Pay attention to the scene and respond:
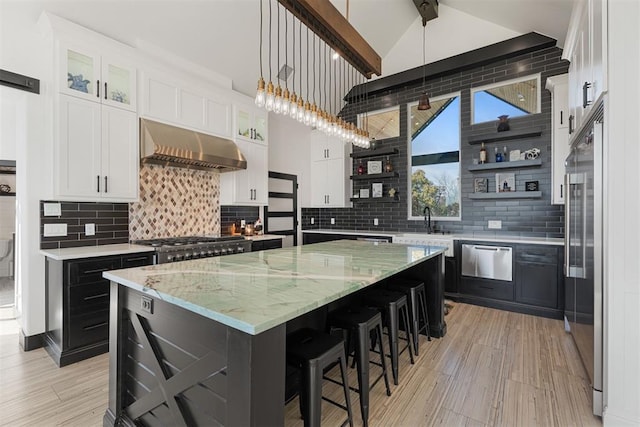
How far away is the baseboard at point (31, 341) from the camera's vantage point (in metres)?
2.74

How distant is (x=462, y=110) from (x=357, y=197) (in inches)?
90.8

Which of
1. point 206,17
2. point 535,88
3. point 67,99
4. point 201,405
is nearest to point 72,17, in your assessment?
point 67,99

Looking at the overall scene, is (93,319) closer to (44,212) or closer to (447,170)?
(44,212)

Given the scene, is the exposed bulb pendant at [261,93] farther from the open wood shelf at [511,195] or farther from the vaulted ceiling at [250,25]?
the open wood shelf at [511,195]

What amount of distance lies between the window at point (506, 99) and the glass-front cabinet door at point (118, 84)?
467cm

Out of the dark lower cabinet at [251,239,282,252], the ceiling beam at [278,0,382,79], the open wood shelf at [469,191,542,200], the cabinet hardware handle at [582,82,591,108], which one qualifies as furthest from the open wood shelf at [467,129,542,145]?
the dark lower cabinet at [251,239,282,252]

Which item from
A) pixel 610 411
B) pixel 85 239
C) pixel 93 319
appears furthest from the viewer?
pixel 85 239

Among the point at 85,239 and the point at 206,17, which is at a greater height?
the point at 206,17

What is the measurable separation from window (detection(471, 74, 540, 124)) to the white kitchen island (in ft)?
12.0

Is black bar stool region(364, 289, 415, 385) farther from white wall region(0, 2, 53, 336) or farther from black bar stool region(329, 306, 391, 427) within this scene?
white wall region(0, 2, 53, 336)

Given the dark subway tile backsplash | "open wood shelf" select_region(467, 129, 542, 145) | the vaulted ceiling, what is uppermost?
the vaulted ceiling

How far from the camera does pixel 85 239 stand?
315cm

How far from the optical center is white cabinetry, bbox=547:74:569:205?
3.66 m

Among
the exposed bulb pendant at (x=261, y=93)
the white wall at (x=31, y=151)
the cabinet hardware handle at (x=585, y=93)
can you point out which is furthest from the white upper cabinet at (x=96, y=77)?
the cabinet hardware handle at (x=585, y=93)
